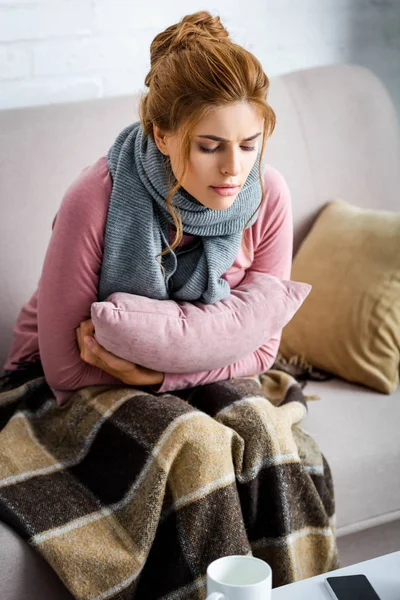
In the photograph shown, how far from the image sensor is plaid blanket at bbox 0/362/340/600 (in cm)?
121

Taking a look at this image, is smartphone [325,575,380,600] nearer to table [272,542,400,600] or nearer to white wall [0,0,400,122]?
table [272,542,400,600]

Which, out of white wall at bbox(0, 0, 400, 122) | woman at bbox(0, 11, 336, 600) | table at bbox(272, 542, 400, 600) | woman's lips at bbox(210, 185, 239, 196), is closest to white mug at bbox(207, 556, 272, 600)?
table at bbox(272, 542, 400, 600)

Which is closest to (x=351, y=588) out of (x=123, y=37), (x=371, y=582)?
(x=371, y=582)

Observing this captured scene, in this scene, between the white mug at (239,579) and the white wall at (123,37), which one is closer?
the white mug at (239,579)

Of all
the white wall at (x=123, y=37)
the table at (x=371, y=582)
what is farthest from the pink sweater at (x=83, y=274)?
the white wall at (x=123, y=37)

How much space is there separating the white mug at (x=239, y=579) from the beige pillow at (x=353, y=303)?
867 mm

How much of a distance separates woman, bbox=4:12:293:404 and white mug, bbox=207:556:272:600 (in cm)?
54

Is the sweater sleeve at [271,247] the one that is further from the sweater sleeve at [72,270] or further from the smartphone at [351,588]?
the smartphone at [351,588]

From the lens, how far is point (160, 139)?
1.32 metres

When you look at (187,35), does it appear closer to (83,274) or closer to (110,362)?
(83,274)

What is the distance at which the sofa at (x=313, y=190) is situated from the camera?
1509mm

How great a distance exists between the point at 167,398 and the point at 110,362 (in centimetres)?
11

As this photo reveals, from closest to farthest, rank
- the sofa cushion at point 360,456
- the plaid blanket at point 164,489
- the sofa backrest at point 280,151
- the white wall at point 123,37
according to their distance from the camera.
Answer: the plaid blanket at point 164,489 → the sofa cushion at point 360,456 → the sofa backrest at point 280,151 → the white wall at point 123,37

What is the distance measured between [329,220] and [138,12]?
28.3 inches
